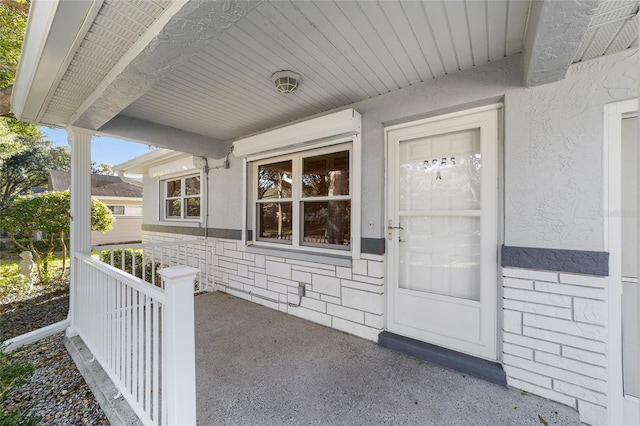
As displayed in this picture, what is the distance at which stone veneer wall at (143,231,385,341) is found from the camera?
8.79 ft

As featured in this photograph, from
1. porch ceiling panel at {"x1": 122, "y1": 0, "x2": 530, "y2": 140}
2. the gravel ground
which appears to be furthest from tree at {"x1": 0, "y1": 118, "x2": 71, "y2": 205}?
porch ceiling panel at {"x1": 122, "y1": 0, "x2": 530, "y2": 140}

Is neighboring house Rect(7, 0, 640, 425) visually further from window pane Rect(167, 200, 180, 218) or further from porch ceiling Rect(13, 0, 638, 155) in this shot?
window pane Rect(167, 200, 180, 218)

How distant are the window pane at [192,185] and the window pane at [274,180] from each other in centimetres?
225

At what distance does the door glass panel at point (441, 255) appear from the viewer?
7.52 ft

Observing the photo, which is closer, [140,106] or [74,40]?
[74,40]

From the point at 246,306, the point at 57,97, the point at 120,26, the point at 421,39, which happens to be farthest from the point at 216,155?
the point at 421,39

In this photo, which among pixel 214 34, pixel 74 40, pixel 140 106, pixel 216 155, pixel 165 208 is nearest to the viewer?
pixel 214 34

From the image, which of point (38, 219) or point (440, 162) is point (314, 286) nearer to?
point (440, 162)

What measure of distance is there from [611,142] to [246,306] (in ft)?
13.1

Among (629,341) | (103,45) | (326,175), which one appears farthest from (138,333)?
(629,341)

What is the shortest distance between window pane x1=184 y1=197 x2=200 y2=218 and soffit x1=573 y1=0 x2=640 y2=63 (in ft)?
18.9

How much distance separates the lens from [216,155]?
4.22 meters

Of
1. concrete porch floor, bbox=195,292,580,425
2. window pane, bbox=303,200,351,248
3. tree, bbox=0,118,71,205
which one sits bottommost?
concrete porch floor, bbox=195,292,580,425

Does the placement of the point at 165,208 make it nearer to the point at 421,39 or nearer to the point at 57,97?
the point at 57,97
